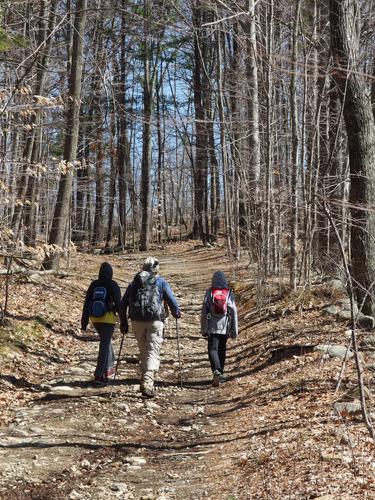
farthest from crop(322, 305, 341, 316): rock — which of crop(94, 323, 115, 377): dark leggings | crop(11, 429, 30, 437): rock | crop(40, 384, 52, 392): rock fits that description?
crop(11, 429, 30, 437): rock

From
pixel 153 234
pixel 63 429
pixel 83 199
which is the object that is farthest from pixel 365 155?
pixel 153 234

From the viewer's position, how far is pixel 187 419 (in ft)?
26.3

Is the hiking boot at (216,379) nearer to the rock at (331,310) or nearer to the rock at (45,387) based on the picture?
the rock at (45,387)

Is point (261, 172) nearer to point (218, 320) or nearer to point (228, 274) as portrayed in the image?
point (228, 274)

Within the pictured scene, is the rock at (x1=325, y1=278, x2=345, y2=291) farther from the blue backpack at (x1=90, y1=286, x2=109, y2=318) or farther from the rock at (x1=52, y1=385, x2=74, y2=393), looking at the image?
the rock at (x1=52, y1=385, x2=74, y2=393)

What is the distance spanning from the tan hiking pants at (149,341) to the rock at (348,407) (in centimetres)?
290

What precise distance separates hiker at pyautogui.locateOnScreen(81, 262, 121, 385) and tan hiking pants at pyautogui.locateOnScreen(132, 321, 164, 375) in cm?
47

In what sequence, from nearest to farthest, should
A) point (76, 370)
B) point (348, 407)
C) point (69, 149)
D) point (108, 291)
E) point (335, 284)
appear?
1. point (348, 407)
2. point (108, 291)
3. point (76, 370)
4. point (335, 284)
5. point (69, 149)

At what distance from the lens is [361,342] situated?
9.30 metres

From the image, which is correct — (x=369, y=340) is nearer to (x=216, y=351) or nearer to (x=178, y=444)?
(x=216, y=351)

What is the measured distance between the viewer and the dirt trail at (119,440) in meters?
5.75

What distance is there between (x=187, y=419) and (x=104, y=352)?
1.89m

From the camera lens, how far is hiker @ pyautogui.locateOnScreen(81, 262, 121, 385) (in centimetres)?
936

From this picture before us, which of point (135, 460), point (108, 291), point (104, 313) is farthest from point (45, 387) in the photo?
point (135, 460)
